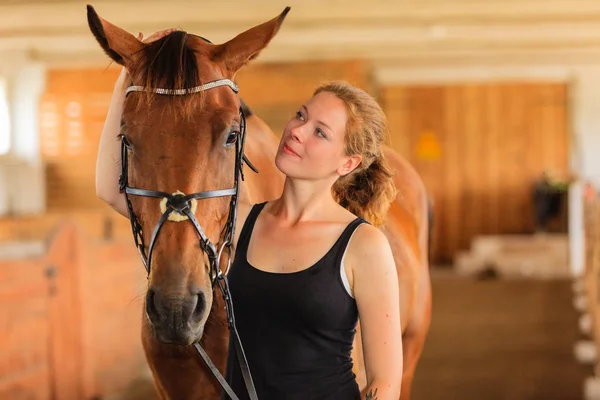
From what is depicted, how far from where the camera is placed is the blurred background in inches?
200

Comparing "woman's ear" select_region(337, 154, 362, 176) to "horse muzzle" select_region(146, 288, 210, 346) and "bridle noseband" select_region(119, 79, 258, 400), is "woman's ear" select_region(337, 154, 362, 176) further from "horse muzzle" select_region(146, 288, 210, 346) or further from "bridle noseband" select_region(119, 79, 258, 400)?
"horse muzzle" select_region(146, 288, 210, 346)

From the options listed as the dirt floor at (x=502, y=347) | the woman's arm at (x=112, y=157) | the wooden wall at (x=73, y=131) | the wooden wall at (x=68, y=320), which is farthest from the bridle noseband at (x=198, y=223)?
the wooden wall at (x=73, y=131)

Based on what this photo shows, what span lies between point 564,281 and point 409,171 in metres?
8.38

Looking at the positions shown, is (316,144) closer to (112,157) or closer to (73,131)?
(112,157)

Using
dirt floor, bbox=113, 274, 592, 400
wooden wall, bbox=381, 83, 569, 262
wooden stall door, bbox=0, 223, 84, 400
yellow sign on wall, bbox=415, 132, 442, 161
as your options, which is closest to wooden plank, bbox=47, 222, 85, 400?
wooden stall door, bbox=0, 223, 84, 400

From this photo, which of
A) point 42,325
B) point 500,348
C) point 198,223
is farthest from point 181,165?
point 500,348

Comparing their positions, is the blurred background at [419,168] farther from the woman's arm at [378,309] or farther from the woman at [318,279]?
the woman's arm at [378,309]

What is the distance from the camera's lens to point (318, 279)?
1.41m

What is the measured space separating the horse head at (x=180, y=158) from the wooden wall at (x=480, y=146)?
13.0 meters

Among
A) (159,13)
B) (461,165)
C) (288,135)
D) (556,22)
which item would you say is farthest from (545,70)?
(288,135)

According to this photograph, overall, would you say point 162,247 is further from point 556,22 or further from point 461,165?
point 461,165

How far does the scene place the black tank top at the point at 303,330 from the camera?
55.4 inches

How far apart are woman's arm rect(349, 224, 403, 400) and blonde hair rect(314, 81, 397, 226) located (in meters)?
0.21

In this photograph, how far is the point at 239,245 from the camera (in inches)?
61.1
